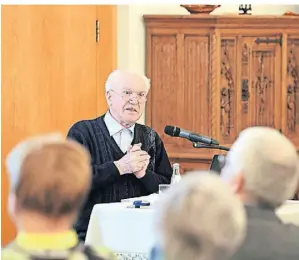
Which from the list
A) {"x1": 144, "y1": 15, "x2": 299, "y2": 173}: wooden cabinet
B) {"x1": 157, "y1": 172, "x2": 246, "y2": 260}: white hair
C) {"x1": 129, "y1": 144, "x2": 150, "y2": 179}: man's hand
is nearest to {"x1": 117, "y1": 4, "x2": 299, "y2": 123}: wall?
{"x1": 144, "y1": 15, "x2": 299, "y2": 173}: wooden cabinet

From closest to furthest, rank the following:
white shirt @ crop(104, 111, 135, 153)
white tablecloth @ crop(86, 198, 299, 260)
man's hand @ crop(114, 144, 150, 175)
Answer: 1. white tablecloth @ crop(86, 198, 299, 260)
2. man's hand @ crop(114, 144, 150, 175)
3. white shirt @ crop(104, 111, 135, 153)

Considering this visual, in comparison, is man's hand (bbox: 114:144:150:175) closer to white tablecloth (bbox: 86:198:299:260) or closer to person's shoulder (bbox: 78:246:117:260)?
white tablecloth (bbox: 86:198:299:260)

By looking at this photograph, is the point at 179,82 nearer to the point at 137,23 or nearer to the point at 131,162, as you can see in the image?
the point at 137,23

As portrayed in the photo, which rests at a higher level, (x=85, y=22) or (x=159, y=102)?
(x=85, y=22)

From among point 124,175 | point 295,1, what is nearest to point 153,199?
point 124,175

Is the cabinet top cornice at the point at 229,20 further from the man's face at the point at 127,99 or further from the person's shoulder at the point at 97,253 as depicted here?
the person's shoulder at the point at 97,253

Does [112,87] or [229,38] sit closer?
[112,87]

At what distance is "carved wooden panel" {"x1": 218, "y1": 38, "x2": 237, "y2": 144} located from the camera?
17.5 feet

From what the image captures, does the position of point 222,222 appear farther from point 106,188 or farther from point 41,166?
point 106,188

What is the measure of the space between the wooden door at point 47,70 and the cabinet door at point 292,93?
1361 mm

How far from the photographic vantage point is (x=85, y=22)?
14.6 feet

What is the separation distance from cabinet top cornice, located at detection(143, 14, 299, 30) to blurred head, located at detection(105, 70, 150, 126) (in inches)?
73.9

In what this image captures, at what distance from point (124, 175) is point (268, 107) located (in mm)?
2276

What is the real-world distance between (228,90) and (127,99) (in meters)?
2.00
